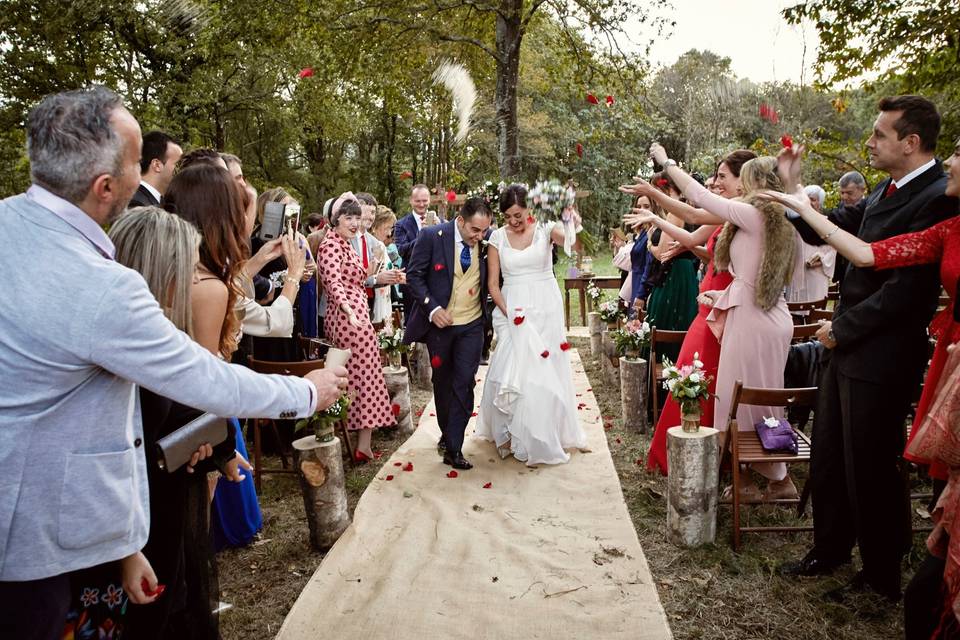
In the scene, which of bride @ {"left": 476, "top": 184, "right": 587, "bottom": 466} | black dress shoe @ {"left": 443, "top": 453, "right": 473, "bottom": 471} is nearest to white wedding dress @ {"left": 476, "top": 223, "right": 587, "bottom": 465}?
bride @ {"left": 476, "top": 184, "right": 587, "bottom": 466}

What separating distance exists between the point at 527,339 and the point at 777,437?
2.10 m

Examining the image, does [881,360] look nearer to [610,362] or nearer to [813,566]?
[813,566]

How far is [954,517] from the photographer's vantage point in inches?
89.1

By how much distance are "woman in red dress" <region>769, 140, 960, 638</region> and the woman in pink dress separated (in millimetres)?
869

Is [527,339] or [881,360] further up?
[881,360]

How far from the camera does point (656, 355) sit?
238 inches

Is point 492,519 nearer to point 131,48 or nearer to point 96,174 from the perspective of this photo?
point 96,174

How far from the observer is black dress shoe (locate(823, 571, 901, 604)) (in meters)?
3.20

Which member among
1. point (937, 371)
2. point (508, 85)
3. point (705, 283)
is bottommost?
point (937, 371)

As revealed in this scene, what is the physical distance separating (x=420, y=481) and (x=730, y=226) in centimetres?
301

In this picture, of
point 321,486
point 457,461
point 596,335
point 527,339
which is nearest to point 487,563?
point 321,486

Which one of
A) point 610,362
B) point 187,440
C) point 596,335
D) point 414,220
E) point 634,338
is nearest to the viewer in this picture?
point 187,440

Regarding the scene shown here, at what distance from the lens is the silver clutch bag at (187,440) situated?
1937 millimetres

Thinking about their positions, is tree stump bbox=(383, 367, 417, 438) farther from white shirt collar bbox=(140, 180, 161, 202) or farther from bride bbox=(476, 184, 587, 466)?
white shirt collar bbox=(140, 180, 161, 202)
